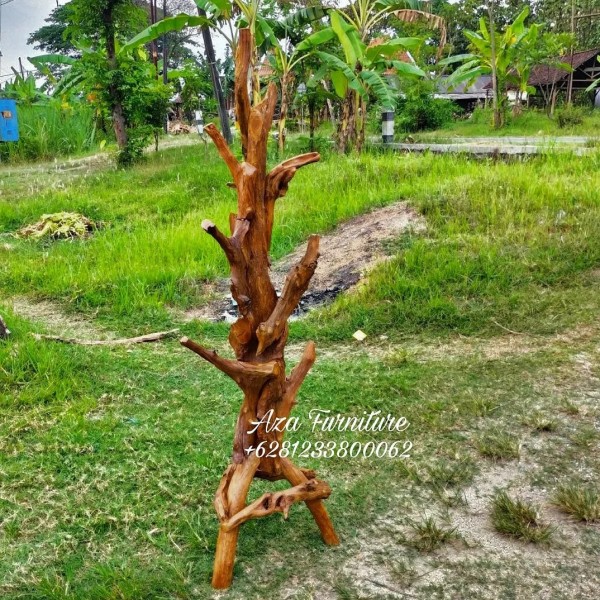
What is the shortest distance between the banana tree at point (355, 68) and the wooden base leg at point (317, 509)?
768cm

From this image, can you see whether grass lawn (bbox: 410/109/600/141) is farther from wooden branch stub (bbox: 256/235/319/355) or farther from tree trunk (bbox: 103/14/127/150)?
wooden branch stub (bbox: 256/235/319/355)

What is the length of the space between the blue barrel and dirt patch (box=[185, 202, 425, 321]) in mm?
8972

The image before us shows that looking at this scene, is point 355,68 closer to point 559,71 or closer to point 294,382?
point 294,382

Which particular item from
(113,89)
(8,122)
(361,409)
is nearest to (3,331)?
(361,409)

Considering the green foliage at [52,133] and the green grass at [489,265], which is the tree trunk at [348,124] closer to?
the green grass at [489,265]

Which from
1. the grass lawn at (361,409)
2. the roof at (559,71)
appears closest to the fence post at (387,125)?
the grass lawn at (361,409)

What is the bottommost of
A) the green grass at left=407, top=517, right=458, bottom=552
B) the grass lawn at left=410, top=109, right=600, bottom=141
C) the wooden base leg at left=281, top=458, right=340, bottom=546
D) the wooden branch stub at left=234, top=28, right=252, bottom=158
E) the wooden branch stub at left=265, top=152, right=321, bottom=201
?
the green grass at left=407, top=517, right=458, bottom=552

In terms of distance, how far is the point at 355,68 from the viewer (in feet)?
32.3

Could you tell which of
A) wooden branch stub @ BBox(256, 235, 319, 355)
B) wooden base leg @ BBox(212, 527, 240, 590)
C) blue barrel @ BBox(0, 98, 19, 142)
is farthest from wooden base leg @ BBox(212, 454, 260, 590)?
blue barrel @ BBox(0, 98, 19, 142)

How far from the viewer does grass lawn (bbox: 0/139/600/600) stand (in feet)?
7.71

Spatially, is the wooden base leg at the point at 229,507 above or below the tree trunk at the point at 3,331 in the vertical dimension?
below

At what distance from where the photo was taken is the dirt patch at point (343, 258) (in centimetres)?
539

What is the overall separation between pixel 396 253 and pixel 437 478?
2978 millimetres

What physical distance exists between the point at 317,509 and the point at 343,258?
12.3ft
